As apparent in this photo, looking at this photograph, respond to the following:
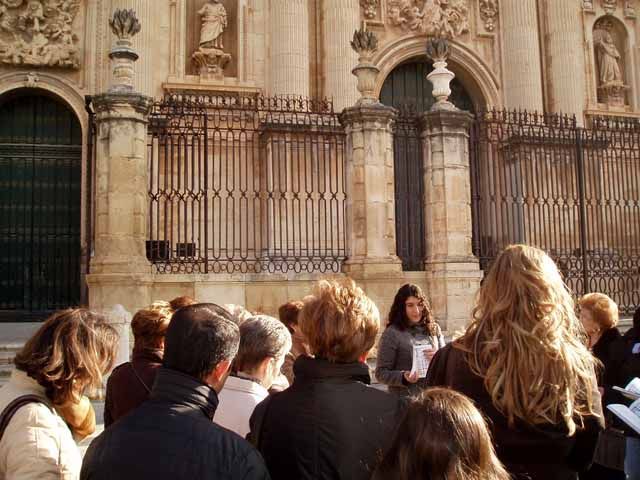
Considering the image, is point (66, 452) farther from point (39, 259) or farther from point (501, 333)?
point (39, 259)

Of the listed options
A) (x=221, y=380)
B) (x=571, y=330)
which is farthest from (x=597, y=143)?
(x=221, y=380)

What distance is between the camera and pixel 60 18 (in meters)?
14.5

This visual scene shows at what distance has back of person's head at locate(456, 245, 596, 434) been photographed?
2365mm

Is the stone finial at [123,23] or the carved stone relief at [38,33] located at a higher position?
the carved stone relief at [38,33]

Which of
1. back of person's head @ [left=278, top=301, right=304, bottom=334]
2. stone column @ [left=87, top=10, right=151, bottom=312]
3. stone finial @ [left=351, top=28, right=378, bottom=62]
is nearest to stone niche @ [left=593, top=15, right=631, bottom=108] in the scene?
stone finial @ [left=351, top=28, right=378, bottom=62]

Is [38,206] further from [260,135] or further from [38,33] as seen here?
[260,135]

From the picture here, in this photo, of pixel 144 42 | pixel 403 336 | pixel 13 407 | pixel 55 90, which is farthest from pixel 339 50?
pixel 13 407

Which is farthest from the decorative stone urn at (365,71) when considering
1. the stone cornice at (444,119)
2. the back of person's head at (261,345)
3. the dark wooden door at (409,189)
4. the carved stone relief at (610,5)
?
the carved stone relief at (610,5)

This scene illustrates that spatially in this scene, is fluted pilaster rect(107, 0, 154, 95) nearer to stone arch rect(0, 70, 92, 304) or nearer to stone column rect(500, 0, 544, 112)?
stone arch rect(0, 70, 92, 304)

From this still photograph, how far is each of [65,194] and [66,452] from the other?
1311 centimetres

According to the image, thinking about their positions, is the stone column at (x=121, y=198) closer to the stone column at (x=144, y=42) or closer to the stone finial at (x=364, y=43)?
the stone finial at (x=364, y=43)

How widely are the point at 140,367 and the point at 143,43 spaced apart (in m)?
12.3

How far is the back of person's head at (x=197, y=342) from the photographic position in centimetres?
221

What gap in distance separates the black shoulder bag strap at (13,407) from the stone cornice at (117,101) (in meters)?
7.24
